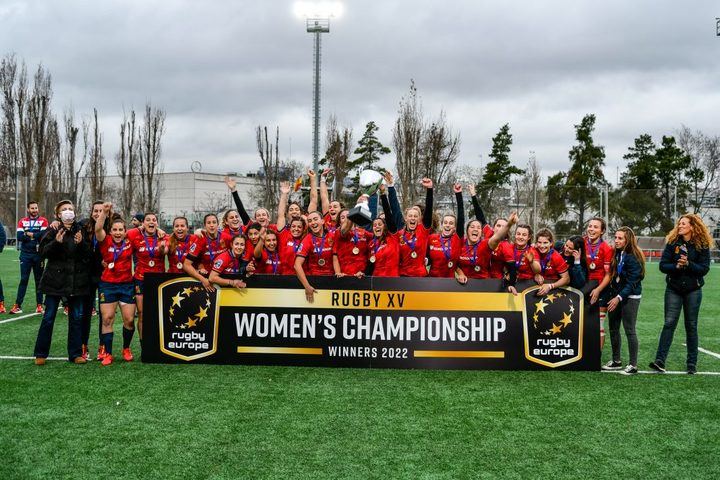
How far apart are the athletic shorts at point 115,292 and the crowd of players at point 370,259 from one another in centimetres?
1

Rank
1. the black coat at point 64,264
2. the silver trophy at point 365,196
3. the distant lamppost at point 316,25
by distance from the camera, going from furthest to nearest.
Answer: the distant lamppost at point 316,25, the black coat at point 64,264, the silver trophy at point 365,196

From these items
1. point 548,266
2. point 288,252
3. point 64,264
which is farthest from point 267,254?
point 548,266

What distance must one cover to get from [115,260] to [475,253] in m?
4.39

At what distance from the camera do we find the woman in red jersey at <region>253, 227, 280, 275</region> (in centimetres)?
745

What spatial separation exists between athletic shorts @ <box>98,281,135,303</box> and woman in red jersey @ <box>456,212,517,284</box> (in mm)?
4039

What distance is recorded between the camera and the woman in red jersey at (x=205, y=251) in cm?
716

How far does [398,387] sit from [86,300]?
3975mm

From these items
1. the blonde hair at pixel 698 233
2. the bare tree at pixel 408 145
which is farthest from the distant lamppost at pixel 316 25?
the blonde hair at pixel 698 233

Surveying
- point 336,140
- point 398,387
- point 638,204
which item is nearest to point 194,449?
point 398,387

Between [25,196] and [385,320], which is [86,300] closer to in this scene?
[385,320]

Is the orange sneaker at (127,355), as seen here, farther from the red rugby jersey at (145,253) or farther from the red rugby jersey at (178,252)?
the red rugby jersey at (178,252)

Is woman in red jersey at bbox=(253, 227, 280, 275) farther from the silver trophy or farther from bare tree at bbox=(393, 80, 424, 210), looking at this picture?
bare tree at bbox=(393, 80, 424, 210)

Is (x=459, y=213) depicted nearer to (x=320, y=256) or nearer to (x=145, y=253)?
(x=320, y=256)

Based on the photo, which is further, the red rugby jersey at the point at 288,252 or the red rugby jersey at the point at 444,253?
the red rugby jersey at the point at 288,252
